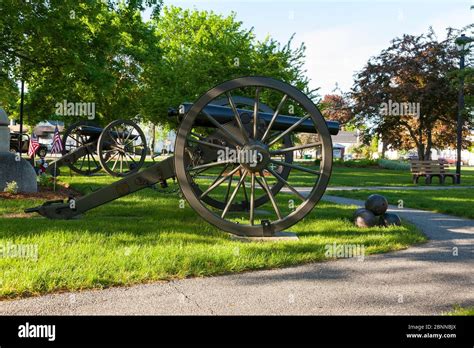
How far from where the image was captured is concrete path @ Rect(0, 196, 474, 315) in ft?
11.8

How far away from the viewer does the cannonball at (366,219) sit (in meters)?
7.47

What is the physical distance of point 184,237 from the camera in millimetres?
6188

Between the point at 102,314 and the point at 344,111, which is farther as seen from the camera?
the point at 344,111

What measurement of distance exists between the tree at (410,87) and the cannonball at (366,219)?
2116cm

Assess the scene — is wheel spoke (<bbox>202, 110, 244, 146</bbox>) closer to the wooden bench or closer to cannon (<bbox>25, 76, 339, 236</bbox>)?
cannon (<bbox>25, 76, 339, 236</bbox>)

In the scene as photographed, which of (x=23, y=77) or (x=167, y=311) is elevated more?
(x=23, y=77)

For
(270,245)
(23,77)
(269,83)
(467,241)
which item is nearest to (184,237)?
(270,245)

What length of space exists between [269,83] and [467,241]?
3782mm

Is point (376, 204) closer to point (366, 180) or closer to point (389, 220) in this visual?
point (389, 220)

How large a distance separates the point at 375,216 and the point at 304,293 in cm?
399

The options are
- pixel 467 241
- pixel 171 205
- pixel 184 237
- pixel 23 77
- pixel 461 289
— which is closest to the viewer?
pixel 461 289

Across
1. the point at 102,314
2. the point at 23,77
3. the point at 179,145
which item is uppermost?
the point at 23,77
